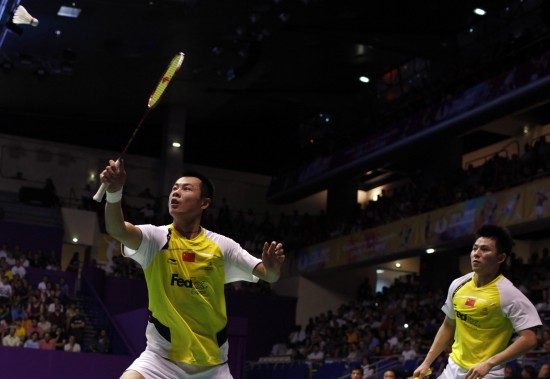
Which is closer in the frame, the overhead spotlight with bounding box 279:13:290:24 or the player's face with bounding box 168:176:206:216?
the player's face with bounding box 168:176:206:216

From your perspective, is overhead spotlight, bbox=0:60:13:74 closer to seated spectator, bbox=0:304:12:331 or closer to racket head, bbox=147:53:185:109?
seated spectator, bbox=0:304:12:331

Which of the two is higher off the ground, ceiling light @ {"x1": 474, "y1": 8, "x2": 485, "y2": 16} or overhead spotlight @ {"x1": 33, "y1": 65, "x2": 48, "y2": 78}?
ceiling light @ {"x1": 474, "y1": 8, "x2": 485, "y2": 16}

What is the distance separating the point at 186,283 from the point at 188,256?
0.69 ft

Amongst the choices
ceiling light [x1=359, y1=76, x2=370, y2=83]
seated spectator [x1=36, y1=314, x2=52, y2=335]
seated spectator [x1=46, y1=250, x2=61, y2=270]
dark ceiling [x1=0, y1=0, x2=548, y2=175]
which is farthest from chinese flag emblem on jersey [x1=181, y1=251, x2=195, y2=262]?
ceiling light [x1=359, y1=76, x2=370, y2=83]

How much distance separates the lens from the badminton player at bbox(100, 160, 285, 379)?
6742 mm

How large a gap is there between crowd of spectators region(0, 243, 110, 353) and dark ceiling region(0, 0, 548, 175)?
7.42 m

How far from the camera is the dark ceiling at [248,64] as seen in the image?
99.8 feet

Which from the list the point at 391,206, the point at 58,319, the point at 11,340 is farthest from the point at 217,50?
the point at 11,340

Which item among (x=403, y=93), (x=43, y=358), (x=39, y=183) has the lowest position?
(x=43, y=358)

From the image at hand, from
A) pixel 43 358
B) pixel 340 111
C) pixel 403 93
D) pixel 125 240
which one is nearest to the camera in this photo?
pixel 125 240

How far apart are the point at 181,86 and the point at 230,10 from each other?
7.61 m

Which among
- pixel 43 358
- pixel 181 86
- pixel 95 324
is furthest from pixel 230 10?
pixel 43 358

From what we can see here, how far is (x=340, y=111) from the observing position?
131 feet

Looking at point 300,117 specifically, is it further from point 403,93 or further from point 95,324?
point 95,324
